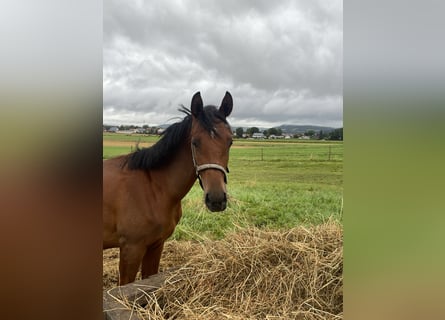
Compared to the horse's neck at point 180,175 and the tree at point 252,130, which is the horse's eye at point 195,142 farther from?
the tree at point 252,130

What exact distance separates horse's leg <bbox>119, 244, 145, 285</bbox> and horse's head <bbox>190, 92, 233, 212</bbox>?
0.46 meters

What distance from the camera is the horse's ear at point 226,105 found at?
131 cm

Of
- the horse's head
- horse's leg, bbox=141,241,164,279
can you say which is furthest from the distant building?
horse's leg, bbox=141,241,164,279

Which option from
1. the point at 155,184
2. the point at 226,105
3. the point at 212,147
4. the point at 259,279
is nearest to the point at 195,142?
the point at 212,147

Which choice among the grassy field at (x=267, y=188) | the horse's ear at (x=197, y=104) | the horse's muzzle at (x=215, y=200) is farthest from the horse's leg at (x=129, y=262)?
the horse's ear at (x=197, y=104)

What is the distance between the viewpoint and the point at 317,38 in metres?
1.25

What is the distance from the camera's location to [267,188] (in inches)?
54.1

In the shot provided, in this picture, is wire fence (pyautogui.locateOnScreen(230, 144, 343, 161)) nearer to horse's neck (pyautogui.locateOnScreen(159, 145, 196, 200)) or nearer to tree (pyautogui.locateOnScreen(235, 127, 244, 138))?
tree (pyautogui.locateOnScreen(235, 127, 244, 138))

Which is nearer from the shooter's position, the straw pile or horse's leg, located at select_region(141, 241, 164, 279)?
the straw pile

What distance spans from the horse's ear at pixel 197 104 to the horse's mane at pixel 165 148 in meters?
0.02

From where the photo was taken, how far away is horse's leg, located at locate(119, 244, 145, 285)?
4.61ft
